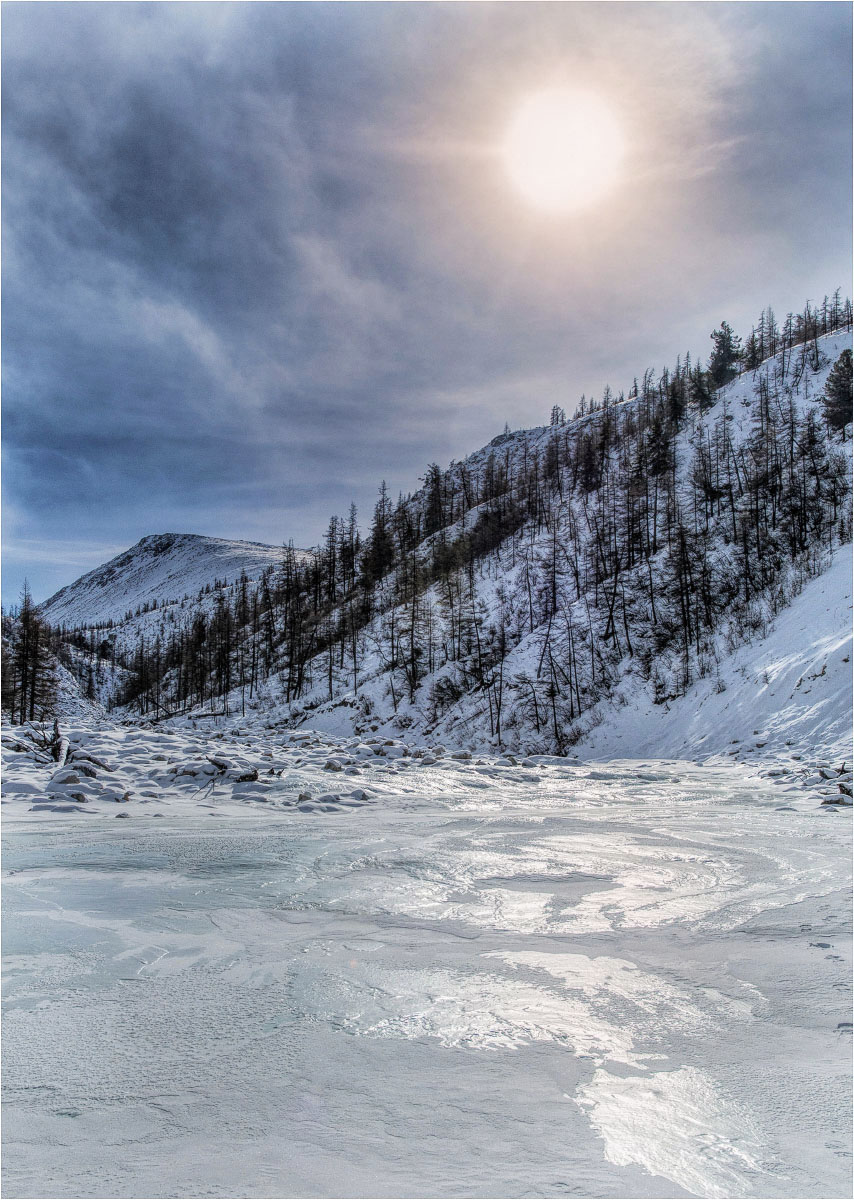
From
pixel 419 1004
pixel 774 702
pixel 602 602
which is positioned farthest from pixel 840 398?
pixel 419 1004

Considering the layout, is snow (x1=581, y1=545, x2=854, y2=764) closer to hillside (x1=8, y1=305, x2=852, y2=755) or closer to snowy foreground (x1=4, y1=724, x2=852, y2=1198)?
A: hillside (x1=8, y1=305, x2=852, y2=755)

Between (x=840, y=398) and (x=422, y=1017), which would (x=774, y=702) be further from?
(x=840, y=398)

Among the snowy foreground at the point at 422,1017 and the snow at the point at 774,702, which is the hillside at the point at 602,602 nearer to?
the snow at the point at 774,702

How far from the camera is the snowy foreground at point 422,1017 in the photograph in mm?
2043

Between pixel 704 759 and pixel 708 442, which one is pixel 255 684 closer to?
pixel 704 759

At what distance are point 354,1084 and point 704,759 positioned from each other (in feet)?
83.5

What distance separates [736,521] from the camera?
1994 inches

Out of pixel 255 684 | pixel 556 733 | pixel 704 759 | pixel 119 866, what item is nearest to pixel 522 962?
pixel 119 866

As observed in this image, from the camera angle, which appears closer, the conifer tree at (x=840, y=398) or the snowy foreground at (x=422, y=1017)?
the snowy foreground at (x=422, y=1017)

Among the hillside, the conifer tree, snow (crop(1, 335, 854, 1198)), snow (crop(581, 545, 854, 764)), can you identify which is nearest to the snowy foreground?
snow (crop(1, 335, 854, 1198))

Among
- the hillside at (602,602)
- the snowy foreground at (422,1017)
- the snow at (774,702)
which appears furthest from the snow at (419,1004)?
the hillside at (602,602)

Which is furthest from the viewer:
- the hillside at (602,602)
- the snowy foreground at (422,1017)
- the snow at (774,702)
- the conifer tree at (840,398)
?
the conifer tree at (840,398)

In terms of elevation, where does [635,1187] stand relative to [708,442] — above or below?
below

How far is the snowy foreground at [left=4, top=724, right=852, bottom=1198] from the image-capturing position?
6.70ft
